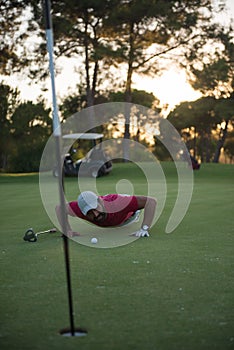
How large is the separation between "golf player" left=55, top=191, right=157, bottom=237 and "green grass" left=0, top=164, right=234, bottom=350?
12.6 inches

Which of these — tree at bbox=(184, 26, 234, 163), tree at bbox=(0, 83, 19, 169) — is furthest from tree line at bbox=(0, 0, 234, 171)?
tree at bbox=(0, 83, 19, 169)

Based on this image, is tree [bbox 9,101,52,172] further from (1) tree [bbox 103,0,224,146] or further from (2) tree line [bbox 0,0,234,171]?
(1) tree [bbox 103,0,224,146]

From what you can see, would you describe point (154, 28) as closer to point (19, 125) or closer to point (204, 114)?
point (204, 114)

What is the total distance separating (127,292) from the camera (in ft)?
18.6

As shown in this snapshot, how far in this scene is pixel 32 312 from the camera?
5062 mm

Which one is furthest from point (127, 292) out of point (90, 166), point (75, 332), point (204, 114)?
point (204, 114)

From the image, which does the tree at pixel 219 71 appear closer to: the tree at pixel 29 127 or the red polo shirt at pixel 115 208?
the tree at pixel 29 127

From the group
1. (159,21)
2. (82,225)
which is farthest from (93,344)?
(159,21)

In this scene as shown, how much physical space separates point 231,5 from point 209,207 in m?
20.8

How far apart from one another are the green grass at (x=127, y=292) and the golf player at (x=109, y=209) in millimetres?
320

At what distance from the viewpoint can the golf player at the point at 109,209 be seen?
8828 mm

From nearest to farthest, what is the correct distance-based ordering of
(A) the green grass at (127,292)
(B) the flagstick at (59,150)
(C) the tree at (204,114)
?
1. (B) the flagstick at (59,150)
2. (A) the green grass at (127,292)
3. (C) the tree at (204,114)

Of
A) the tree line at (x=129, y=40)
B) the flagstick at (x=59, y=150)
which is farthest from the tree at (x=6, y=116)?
the flagstick at (x=59, y=150)

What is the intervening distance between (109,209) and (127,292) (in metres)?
3.37
